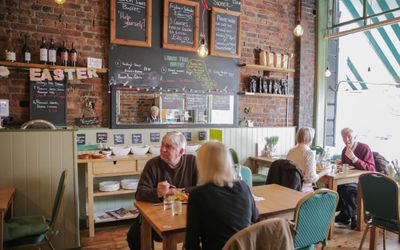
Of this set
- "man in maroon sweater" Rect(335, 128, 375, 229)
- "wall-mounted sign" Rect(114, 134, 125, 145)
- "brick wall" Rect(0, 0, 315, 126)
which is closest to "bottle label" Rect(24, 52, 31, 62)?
"brick wall" Rect(0, 0, 315, 126)

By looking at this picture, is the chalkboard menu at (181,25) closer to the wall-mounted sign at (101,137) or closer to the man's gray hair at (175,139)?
the wall-mounted sign at (101,137)

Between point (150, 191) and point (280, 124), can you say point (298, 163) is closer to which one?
point (150, 191)

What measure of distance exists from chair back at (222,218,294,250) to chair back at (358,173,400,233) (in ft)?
6.02

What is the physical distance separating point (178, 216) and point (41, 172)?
5.94 ft

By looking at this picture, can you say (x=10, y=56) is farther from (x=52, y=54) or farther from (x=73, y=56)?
(x=73, y=56)

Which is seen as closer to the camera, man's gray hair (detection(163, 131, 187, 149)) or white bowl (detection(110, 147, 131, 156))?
man's gray hair (detection(163, 131, 187, 149))

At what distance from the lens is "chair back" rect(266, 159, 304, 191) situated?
130 inches

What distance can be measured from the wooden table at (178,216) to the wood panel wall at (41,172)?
1.28m

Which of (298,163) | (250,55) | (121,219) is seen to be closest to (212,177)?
(298,163)

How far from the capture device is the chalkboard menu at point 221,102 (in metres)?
5.31

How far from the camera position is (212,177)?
187cm

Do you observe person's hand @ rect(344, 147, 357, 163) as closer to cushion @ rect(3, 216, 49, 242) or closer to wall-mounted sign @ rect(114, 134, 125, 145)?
wall-mounted sign @ rect(114, 134, 125, 145)

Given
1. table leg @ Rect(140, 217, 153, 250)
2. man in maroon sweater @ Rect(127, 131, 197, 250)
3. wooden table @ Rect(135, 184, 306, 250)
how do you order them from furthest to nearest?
man in maroon sweater @ Rect(127, 131, 197, 250) < table leg @ Rect(140, 217, 153, 250) < wooden table @ Rect(135, 184, 306, 250)

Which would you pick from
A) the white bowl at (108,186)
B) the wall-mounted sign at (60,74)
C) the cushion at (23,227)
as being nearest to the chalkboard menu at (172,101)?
the wall-mounted sign at (60,74)
